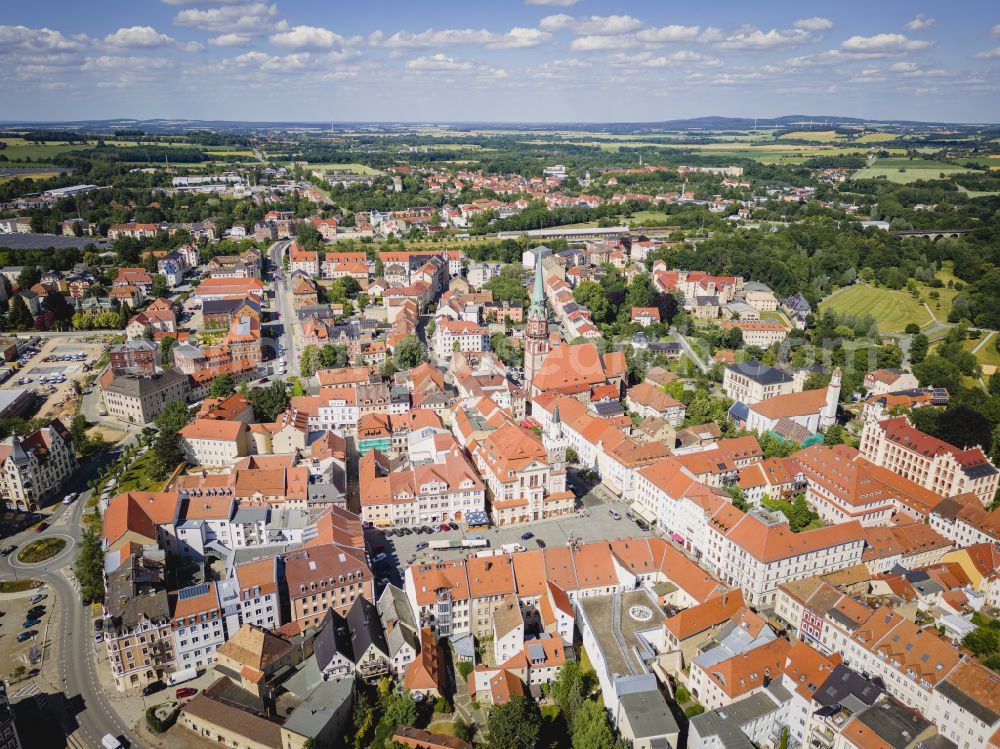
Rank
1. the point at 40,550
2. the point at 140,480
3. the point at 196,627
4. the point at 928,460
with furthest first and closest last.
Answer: the point at 140,480 → the point at 928,460 → the point at 40,550 → the point at 196,627

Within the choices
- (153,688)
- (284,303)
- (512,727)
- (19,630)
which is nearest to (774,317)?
(284,303)

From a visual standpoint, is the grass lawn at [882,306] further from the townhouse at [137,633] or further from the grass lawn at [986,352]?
the townhouse at [137,633]

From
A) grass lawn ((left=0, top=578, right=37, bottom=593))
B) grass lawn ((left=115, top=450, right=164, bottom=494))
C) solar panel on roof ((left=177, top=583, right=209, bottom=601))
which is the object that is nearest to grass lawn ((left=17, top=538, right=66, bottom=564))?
grass lawn ((left=0, top=578, right=37, bottom=593))

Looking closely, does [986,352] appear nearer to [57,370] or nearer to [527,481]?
[527,481]

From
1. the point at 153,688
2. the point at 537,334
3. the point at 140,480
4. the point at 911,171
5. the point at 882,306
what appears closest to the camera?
the point at 153,688

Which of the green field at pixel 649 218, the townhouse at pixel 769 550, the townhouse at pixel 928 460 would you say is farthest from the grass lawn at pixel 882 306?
the townhouse at pixel 769 550

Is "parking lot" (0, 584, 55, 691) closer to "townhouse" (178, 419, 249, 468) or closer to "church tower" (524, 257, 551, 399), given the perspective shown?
"townhouse" (178, 419, 249, 468)
